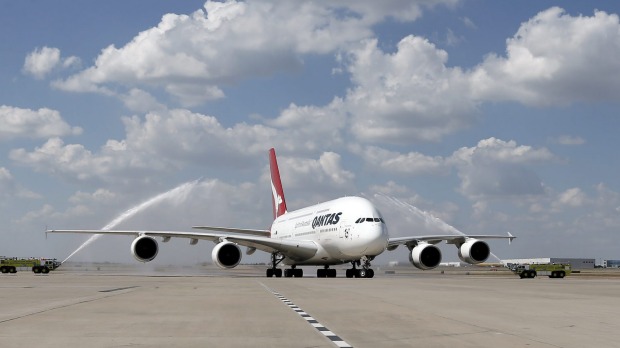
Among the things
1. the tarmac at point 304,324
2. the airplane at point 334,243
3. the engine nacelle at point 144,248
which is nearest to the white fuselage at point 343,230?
the airplane at point 334,243

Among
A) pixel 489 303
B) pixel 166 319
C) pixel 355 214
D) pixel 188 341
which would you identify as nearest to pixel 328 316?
pixel 166 319

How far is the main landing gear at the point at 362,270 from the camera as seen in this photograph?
49562 mm

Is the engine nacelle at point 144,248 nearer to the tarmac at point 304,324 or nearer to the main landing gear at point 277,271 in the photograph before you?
the main landing gear at point 277,271

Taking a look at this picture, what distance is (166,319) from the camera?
15094 mm

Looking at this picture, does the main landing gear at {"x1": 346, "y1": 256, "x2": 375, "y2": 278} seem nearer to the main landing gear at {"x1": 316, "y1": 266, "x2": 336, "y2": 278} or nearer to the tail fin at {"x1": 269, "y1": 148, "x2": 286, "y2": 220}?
the main landing gear at {"x1": 316, "y1": 266, "x2": 336, "y2": 278}

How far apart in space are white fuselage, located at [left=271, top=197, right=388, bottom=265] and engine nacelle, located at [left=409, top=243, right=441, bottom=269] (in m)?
4.49

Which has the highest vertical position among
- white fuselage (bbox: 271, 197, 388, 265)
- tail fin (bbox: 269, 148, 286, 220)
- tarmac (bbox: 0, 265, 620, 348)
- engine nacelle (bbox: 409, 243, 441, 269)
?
tail fin (bbox: 269, 148, 286, 220)

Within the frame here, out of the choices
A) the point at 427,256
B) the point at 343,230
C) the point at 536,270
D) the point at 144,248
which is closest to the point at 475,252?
the point at 427,256

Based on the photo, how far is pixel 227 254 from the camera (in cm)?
5016

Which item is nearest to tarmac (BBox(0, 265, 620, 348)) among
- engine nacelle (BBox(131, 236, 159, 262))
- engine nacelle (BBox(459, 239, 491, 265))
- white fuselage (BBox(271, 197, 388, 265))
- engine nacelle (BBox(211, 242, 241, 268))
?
white fuselage (BBox(271, 197, 388, 265))

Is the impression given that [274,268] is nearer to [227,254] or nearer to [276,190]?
[227,254]

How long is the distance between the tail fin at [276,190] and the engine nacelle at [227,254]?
21429 millimetres

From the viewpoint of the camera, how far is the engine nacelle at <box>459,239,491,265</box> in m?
51.7

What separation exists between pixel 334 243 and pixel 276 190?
25.1 metres
